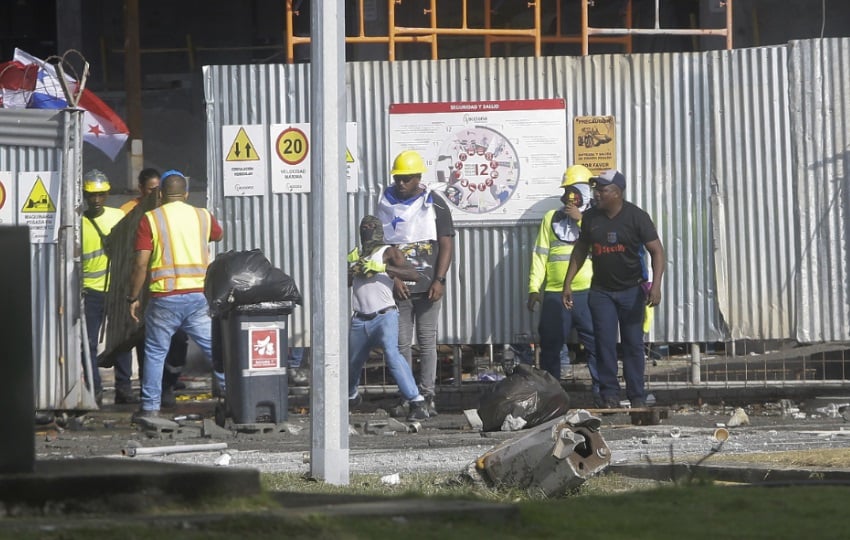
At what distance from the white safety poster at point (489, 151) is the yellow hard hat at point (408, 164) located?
0.50m

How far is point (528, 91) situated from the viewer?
44.6 ft

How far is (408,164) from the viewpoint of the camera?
42.6ft

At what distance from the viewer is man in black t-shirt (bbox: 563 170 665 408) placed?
12.5 meters

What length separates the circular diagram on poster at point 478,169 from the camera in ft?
44.3

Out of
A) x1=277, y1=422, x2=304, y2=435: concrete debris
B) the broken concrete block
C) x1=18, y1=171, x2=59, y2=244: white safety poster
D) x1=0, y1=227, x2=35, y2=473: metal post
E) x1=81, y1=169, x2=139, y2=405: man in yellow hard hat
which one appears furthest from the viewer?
x1=81, y1=169, x2=139, y2=405: man in yellow hard hat

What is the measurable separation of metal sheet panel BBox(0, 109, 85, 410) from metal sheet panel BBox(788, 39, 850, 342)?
6.05 metres

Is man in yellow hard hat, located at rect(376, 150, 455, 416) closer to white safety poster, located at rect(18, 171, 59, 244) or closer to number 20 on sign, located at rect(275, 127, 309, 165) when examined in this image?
number 20 on sign, located at rect(275, 127, 309, 165)

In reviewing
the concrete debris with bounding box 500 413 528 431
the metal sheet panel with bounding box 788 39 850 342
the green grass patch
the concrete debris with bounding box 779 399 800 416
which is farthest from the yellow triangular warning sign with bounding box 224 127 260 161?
the green grass patch

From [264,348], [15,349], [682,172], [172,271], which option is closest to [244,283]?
[264,348]

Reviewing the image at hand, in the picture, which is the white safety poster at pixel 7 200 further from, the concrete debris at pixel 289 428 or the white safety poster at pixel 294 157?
the concrete debris at pixel 289 428

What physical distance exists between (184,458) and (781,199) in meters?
6.01

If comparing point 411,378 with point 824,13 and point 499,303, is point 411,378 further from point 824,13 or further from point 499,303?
point 824,13

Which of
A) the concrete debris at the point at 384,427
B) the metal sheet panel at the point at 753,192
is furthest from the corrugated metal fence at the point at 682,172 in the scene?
the concrete debris at the point at 384,427

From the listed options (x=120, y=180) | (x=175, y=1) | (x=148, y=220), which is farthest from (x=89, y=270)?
(x=175, y=1)
